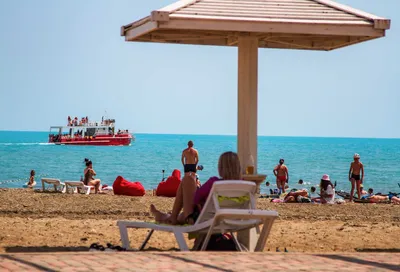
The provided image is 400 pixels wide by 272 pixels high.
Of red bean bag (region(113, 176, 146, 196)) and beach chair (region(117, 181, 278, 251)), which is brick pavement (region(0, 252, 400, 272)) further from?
red bean bag (region(113, 176, 146, 196))

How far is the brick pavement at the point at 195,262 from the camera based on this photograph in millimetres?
6871

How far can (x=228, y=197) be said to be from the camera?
29.1ft

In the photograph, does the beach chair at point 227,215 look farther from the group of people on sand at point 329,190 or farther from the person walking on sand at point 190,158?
Answer: the person walking on sand at point 190,158

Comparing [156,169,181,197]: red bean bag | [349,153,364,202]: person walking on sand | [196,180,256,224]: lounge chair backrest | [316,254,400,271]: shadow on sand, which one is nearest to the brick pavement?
[316,254,400,271]: shadow on sand

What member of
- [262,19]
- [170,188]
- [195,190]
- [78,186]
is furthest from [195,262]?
[78,186]

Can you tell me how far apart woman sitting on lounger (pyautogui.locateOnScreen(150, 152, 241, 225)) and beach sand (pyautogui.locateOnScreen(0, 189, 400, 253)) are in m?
1.61

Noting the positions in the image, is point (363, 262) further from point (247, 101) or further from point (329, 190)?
point (329, 190)

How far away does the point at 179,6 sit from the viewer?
31.0 ft

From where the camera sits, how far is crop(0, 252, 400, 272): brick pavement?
6.87 m

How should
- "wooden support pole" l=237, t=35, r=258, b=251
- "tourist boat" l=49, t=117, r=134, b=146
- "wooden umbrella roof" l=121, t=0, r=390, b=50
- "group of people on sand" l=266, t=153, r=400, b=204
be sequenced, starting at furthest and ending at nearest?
"tourist boat" l=49, t=117, r=134, b=146 → "group of people on sand" l=266, t=153, r=400, b=204 → "wooden support pole" l=237, t=35, r=258, b=251 → "wooden umbrella roof" l=121, t=0, r=390, b=50

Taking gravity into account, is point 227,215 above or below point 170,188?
above

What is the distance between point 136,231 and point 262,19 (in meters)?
4.04

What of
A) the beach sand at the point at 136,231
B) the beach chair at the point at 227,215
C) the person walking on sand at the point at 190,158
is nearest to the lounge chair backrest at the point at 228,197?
the beach chair at the point at 227,215

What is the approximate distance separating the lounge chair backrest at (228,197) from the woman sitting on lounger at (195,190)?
0.59ft
